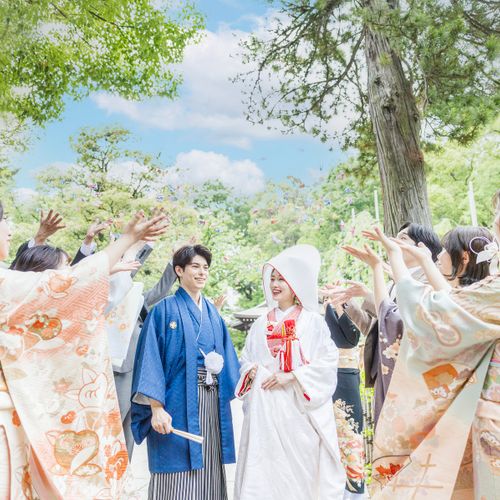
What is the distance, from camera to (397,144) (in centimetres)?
510

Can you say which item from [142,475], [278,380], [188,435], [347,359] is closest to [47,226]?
[188,435]

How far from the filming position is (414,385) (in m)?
2.02

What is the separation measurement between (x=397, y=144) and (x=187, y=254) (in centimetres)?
270

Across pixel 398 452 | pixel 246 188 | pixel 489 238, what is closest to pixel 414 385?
pixel 398 452

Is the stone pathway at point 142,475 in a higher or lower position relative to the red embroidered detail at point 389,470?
lower

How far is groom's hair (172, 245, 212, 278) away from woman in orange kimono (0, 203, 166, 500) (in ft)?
3.59

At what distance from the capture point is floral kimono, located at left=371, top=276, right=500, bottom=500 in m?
1.82

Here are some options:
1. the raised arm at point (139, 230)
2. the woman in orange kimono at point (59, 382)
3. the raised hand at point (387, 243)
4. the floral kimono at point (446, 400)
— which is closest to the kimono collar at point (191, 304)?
the woman in orange kimono at point (59, 382)

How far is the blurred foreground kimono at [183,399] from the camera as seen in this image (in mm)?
2906

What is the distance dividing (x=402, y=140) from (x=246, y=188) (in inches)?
1052

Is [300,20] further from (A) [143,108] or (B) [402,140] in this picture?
(A) [143,108]

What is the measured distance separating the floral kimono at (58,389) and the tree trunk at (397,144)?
3.44 m

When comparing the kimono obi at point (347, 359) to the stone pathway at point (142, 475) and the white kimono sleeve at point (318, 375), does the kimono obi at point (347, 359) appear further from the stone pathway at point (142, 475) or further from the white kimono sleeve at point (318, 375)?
the stone pathway at point (142, 475)

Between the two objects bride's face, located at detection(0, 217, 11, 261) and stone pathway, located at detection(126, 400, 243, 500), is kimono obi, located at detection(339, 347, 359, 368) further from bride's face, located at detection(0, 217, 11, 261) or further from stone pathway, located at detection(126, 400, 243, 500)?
bride's face, located at detection(0, 217, 11, 261)
